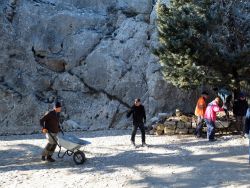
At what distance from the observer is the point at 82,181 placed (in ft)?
34.6

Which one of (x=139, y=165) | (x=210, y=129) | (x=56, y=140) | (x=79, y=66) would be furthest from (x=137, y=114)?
(x=79, y=66)

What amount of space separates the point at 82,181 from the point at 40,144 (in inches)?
240

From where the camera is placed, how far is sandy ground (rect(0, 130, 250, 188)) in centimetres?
1034

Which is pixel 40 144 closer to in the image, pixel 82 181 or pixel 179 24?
pixel 82 181

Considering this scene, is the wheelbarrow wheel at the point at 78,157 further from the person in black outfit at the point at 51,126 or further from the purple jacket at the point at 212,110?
the purple jacket at the point at 212,110

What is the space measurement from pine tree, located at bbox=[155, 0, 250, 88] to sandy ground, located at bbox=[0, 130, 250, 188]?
2734 mm

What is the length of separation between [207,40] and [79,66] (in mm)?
8588

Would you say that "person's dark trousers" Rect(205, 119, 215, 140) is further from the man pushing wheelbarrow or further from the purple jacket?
the man pushing wheelbarrow

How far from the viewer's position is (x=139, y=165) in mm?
11883

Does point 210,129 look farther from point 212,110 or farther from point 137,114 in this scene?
point 137,114

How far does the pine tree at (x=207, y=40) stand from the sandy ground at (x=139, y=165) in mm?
2734

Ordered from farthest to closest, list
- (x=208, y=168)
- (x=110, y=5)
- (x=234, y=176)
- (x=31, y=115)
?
(x=110, y=5) < (x=31, y=115) < (x=208, y=168) < (x=234, y=176)

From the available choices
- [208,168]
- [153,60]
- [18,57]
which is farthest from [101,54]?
[208,168]

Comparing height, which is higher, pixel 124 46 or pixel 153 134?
pixel 124 46
